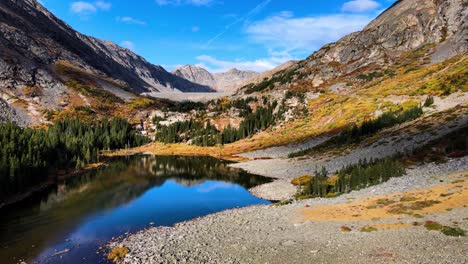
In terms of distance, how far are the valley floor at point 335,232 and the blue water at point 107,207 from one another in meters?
5.98

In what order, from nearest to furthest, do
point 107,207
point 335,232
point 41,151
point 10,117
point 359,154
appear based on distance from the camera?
point 335,232 → point 107,207 → point 359,154 → point 41,151 → point 10,117

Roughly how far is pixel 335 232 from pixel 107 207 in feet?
149

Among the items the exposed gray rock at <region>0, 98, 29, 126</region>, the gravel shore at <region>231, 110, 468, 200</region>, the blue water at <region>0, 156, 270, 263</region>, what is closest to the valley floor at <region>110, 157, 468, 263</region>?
the blue water at <region>0, 156, 270, 263</region>

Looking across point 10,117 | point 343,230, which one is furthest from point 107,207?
point 10,117

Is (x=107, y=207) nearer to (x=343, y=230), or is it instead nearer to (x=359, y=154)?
(x=343, y=230)

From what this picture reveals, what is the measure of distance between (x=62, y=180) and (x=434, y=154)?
93651 mm

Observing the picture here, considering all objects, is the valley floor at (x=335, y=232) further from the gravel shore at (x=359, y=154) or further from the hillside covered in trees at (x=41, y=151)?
the hillside covered in trees at (x=41, y=151)

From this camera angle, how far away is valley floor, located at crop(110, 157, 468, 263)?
3139 centimetres

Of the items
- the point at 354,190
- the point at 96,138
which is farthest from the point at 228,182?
the point at 96,138

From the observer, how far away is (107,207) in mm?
66000

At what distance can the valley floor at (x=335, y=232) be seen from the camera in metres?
31.4

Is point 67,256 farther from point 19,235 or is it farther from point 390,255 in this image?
point 390,255

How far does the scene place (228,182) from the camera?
92.8m

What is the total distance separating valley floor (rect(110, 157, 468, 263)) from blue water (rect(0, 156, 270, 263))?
5.98 meters
